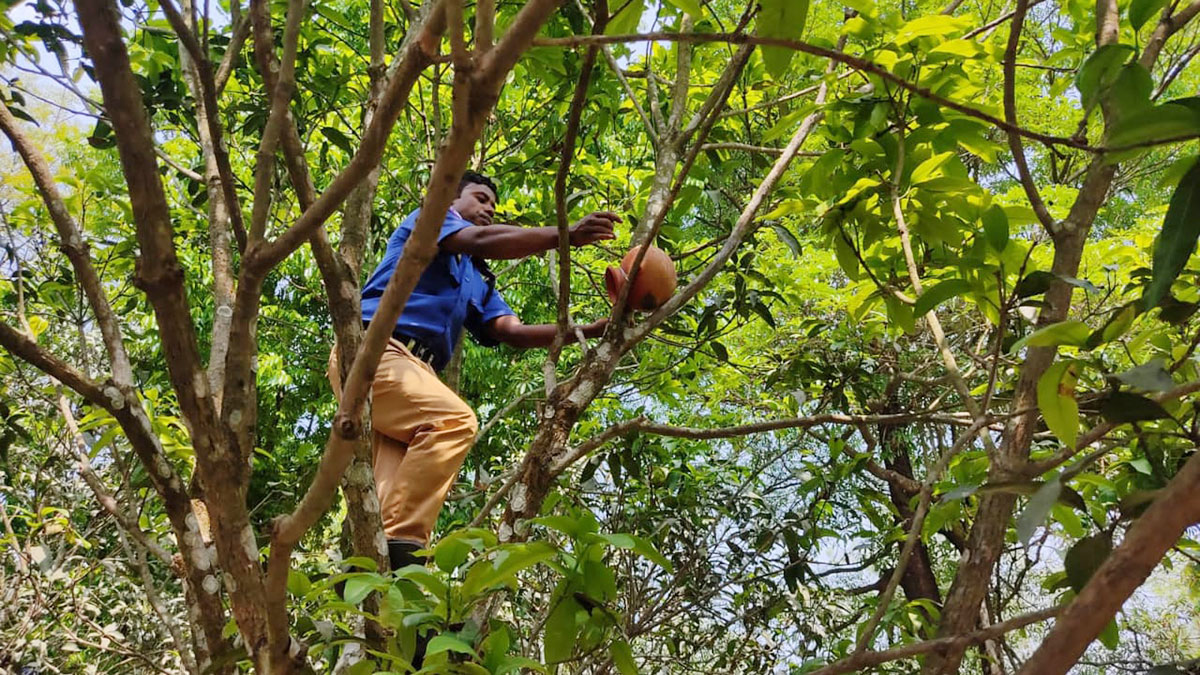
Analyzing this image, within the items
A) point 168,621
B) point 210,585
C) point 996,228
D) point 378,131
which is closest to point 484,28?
point 378,131

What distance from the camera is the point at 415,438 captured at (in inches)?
89.1

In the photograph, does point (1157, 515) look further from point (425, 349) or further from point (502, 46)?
point (425, 349)

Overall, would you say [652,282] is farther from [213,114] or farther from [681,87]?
[213,114]

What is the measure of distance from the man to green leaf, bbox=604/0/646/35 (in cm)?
70

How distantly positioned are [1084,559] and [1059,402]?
19cm

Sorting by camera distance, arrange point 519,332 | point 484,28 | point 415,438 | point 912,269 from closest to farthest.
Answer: point 484,28 → point 912,269 → point 415,438 → point 519,332

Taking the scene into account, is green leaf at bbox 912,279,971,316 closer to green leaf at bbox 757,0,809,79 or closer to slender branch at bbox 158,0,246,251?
green leaf at bbox 757,0,809,79

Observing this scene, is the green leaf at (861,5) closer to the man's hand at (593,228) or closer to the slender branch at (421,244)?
the man's hand at (593,228)

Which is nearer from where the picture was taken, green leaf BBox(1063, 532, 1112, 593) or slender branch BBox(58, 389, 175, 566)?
green leaf BBox(1063, 532, 1112, 593)

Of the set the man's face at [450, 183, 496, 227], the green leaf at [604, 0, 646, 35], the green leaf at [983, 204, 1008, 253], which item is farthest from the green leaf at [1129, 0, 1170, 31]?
the man's face at [450, 183, 496, 227]

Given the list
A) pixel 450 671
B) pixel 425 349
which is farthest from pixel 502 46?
pixel 425 349

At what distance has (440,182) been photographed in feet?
2.59

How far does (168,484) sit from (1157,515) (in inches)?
51.6

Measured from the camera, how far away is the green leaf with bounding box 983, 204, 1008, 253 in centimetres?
142
